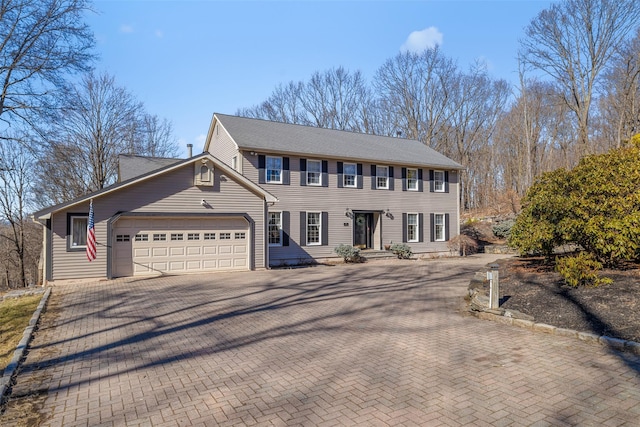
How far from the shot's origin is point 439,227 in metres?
22.7

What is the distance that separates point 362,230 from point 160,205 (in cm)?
1078

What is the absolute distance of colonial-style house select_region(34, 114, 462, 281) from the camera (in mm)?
13109

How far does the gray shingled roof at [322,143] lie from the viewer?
18.2 metres

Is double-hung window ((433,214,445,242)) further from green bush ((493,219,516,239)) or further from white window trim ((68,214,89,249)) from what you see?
white window trim ((68,214,89,249))

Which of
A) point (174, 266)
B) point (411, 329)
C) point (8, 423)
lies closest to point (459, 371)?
point (411, 329)

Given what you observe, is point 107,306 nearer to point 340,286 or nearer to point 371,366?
point 340,286

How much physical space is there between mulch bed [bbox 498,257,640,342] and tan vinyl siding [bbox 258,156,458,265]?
10084mm

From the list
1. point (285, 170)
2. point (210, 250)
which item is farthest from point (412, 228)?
point (210, 250)

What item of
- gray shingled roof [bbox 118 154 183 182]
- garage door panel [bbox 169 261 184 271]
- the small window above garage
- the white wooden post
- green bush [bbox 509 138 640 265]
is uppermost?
gray shingled roof [bbox 118 154 183 182]

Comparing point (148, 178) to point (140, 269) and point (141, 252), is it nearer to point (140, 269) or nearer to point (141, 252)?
point (141, 252)

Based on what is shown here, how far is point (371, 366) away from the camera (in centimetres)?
505

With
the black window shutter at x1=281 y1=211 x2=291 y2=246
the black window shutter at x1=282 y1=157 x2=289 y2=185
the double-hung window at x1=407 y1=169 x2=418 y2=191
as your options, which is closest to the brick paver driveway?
the black window shutter at x1=281 y1=211 x2=291 y2=246

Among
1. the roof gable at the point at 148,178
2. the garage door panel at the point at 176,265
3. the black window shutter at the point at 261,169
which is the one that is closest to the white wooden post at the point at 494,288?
the roof gable at the point at 148,178

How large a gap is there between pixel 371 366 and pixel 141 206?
37.2 feet
